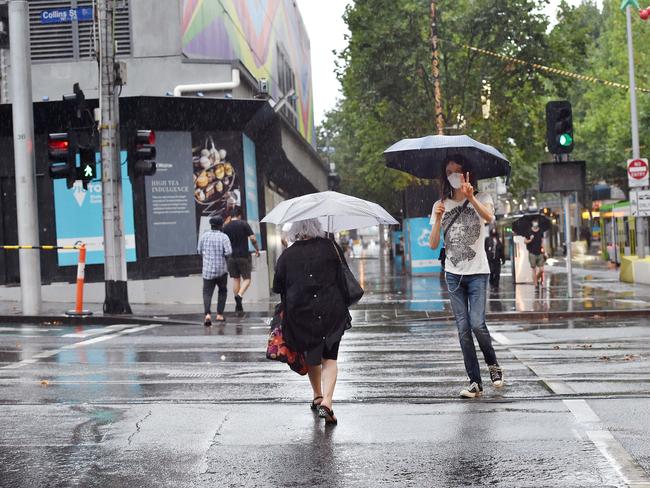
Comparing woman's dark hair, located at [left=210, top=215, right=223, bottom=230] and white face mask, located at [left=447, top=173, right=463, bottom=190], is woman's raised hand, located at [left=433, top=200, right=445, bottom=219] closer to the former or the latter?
white face mask, located at [left=447, top=173, right=463, bottom=190]

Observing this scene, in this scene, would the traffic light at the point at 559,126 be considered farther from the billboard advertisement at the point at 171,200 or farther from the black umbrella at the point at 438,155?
the black umbrella at the point at 438,155

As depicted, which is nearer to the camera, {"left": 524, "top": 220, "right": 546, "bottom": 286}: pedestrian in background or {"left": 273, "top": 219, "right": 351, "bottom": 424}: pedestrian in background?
{"left": 273, "top": 219, "right": 351, "bottom": 424}: pedestrian in background

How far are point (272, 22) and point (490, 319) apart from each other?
24.5m

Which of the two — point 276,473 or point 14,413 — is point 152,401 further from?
point 276,473

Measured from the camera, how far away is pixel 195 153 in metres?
24.5

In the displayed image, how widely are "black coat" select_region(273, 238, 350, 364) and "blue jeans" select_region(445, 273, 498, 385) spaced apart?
125 centimetres

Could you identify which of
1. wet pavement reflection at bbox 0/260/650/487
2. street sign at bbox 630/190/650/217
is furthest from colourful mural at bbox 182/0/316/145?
wet pavement reflection at bbox 0/260/650/487

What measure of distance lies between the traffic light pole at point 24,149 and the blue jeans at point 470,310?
38.6 feet

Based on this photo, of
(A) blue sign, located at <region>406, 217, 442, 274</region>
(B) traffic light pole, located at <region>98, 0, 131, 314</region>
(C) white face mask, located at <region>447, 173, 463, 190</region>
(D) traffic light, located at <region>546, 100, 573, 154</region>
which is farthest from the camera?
(A) blue sign, located at <region>406, 217, 442, 274</region>

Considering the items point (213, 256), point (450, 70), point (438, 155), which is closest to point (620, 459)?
point (438, 155)

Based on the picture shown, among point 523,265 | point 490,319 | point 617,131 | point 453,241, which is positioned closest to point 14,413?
point 453,241

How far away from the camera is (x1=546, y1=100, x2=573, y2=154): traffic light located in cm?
1919

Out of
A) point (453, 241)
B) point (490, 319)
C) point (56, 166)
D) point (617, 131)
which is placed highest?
point (617, 131)

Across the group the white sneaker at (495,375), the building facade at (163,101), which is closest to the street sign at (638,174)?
the building facade at (163,101)
